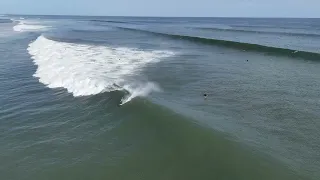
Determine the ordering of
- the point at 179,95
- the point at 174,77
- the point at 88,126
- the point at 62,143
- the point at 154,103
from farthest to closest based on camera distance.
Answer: the point at 174,77 → the point at 179,95 → the point at 154,103 → the point at 88,126 → the point at 62,143

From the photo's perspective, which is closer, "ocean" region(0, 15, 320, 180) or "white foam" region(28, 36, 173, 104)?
"ocean" region(0, 15, 320, 180)

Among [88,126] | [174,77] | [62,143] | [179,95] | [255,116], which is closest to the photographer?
[62,143]

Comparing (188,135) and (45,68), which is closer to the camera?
(188,135)

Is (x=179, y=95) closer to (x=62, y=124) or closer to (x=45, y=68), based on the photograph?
(x=62, y=124)

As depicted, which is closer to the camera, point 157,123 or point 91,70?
point 157,123

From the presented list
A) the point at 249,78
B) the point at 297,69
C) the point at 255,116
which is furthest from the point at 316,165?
the point at 297,69

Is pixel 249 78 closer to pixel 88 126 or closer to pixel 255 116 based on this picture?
pixel 255 116

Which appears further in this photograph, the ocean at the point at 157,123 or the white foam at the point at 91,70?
the white foam at the point at 91,70
